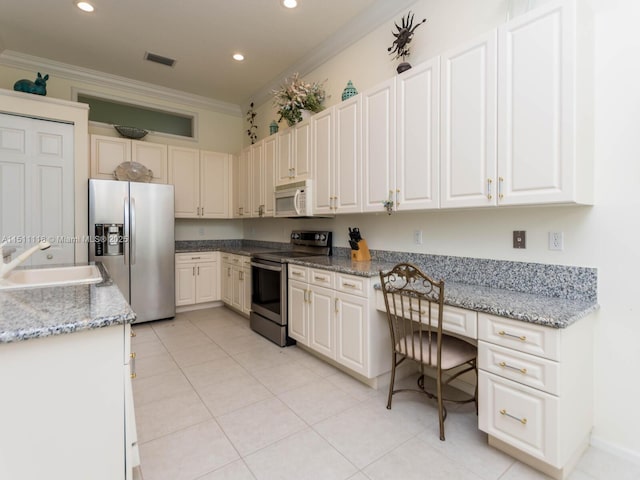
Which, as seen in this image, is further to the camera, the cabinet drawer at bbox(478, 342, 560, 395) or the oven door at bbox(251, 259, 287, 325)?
the oven door at bbox(251, 259, 287, 325)

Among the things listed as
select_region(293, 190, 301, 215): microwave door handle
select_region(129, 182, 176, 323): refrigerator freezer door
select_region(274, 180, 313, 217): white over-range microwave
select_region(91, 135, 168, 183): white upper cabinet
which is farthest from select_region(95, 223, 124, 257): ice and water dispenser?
select_region(293, 190, 301, 215): microwave door handle

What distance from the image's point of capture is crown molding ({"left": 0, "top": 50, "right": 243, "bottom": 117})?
12.2 feet

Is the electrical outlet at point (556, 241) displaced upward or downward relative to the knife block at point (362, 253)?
upward

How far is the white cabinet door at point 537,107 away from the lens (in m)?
1.58

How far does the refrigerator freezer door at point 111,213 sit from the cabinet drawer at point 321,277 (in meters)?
2.40

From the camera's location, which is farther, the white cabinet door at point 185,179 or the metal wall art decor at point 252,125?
the metal wall art decor at point 252,125

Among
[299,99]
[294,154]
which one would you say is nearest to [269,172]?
[294,154]

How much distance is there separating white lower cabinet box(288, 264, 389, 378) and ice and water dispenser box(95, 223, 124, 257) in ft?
7.17

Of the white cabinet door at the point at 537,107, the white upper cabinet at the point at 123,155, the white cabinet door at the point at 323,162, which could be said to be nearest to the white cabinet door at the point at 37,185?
the white upper cabinet at the point at 123,155

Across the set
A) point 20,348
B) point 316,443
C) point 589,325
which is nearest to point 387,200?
point 589,325

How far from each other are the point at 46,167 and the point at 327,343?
3.61 metres

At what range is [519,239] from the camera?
2055 mm

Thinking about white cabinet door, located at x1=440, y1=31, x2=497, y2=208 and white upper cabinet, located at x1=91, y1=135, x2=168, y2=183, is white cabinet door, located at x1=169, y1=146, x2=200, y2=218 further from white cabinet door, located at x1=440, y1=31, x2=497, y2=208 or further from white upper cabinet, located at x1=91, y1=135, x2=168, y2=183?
white cabinet door, located at x1=440, y1=31, x2=497, y2=208

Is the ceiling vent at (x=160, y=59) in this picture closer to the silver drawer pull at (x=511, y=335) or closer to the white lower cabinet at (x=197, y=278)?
the white lower cabinet at (x=197, y=278)
